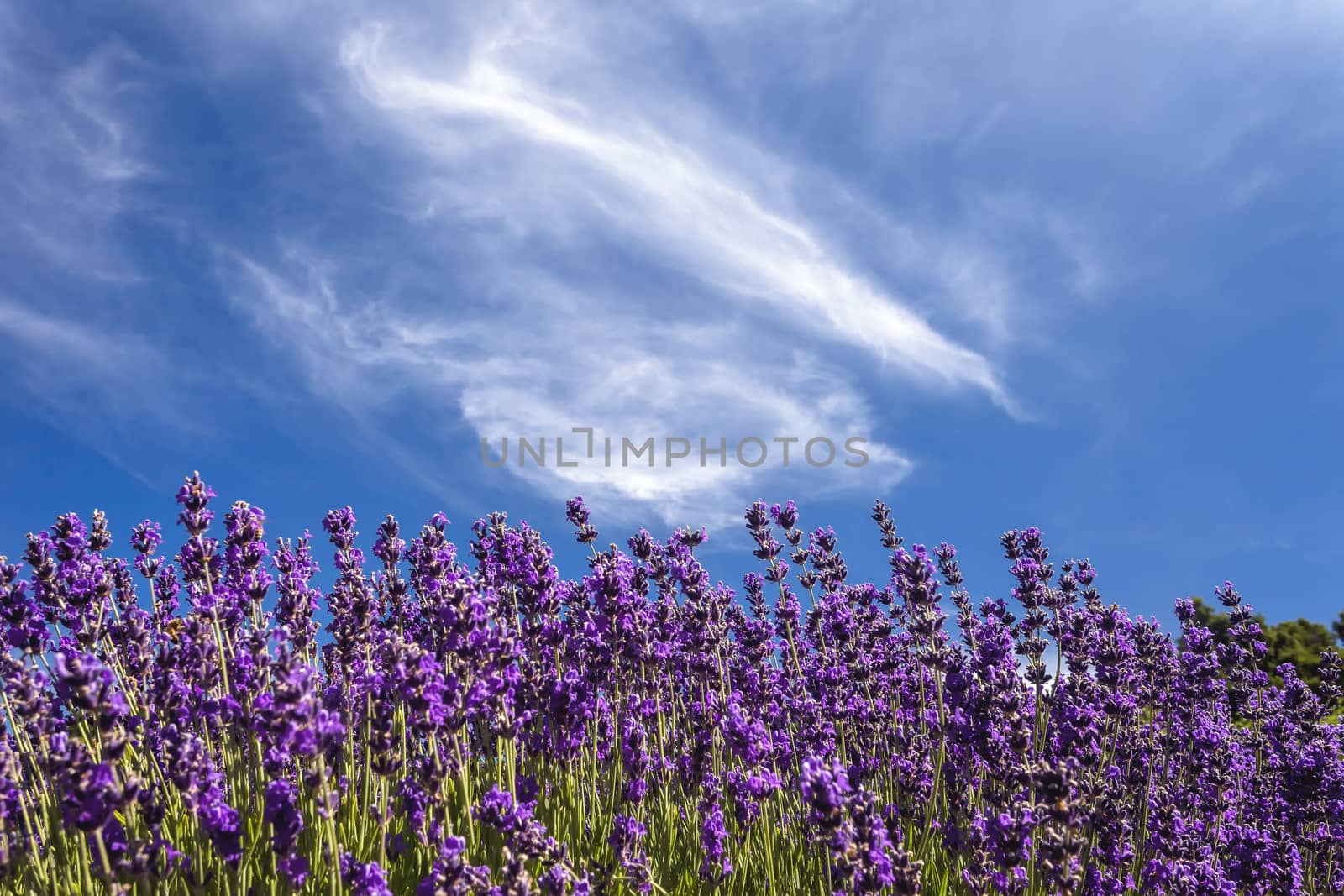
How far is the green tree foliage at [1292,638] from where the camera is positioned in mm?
21703

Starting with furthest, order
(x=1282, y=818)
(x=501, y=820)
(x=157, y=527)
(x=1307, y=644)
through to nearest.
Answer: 1. (x=1307, y=644)
2. (x=1282, y=818)
3. (x=157, y=527)
4. (x=501, y=820)

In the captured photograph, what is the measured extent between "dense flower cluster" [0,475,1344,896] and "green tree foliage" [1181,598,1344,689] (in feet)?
51.0

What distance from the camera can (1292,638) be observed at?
74.7 feet

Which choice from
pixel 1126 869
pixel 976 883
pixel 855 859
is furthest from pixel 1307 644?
pixel 855 859

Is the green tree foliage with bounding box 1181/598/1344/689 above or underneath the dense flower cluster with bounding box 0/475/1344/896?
above

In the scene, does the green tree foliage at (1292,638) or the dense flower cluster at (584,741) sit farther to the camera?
the green tree foliage at (1292,638)

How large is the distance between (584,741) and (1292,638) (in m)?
23.9

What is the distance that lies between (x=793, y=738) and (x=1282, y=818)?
4.93 metres

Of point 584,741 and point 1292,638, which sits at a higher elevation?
point 1292,638

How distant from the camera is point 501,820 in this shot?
10.8 feet

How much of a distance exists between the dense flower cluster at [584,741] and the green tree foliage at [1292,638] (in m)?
15.5

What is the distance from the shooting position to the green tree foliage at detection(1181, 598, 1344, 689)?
21703 mm

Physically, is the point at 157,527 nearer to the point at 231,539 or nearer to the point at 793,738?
the point at 231,539

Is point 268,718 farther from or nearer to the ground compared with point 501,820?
farther from the ground
